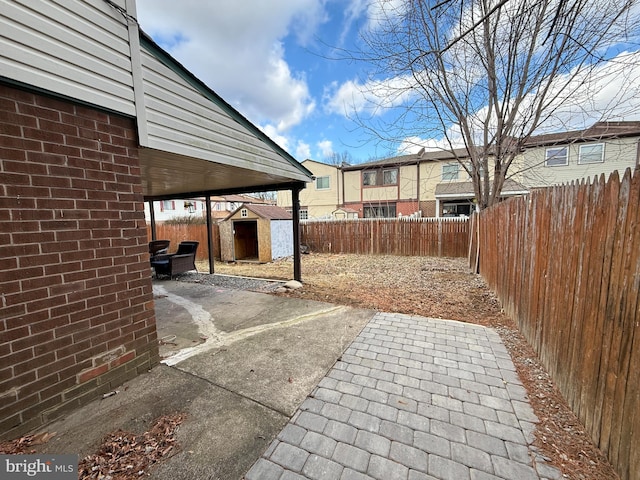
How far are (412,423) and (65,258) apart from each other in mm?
2924

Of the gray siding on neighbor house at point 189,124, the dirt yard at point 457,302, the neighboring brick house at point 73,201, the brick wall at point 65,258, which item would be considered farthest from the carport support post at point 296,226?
the brick wall at point 65,258

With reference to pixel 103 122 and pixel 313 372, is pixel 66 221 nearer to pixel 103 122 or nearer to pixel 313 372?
pixel 103 122

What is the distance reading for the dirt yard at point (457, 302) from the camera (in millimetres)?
1684

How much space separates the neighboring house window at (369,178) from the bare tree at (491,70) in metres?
14.5

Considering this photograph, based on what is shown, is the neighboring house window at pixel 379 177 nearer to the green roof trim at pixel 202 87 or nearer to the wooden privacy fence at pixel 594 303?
the green roof trim at pixel 202 87

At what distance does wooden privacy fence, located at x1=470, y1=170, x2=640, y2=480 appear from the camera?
145cm

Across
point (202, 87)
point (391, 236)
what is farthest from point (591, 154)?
point (202, 87)

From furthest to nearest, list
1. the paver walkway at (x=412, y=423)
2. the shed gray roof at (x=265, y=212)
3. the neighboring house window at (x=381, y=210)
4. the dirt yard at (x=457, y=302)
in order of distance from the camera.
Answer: the neighboring house window at (x=381, y=210) < the shed gray roof at (x=265, y=212) < the dirt yard at (x=457, y=302) < the paver walkway at (x=412, y=423)

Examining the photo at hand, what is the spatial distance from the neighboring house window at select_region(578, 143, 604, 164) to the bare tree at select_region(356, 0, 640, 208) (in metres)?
12.4

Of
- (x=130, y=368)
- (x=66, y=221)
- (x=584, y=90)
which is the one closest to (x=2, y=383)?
(x=130, y=368)

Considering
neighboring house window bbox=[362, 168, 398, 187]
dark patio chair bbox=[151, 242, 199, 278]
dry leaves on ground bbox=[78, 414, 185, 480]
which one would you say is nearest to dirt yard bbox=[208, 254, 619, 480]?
dry leaves on ground bbox=[78, 414, 185, 480]

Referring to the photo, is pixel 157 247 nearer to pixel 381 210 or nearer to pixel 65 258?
pixel 65 258

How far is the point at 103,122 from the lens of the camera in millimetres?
2242

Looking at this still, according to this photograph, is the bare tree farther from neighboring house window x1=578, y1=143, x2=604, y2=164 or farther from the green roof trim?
neighboring house window x1=578, y1=143, x2=604, y2=164
